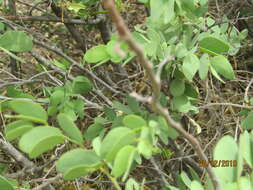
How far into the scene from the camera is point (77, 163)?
Result: 2.22 feet

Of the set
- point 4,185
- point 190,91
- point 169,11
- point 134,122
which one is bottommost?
point 4,185

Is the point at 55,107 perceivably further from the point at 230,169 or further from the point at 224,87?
the point at 224,87

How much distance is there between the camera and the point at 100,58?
3.32ft

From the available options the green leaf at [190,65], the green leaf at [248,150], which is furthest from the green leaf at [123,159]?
the green leaf at [190,65]

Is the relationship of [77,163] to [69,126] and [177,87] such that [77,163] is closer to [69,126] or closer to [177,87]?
[69,126]

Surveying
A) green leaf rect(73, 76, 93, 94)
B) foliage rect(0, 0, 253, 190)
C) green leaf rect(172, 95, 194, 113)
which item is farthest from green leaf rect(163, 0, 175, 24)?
green leaf rect(73, 76, 93, 94)

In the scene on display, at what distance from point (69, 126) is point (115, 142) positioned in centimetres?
11

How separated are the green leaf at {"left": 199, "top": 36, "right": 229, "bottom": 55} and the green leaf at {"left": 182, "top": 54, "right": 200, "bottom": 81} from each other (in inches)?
1.7

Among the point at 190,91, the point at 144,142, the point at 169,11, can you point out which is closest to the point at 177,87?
the point at 190,91

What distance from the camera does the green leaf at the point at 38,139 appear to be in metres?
0.64

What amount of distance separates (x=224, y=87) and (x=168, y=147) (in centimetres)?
82

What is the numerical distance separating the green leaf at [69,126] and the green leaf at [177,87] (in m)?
0.39

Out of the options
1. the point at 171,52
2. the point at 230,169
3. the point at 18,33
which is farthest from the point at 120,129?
the point at 18,33

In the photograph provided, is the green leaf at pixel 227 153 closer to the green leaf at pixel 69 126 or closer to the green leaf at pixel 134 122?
the green leaf at pixel 134 122
